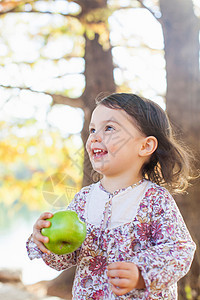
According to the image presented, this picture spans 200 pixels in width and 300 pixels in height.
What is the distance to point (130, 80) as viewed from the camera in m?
4.54

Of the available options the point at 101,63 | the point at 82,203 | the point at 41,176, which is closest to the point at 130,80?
the point at 101,63

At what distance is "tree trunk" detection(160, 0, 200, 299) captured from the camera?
97.0 inches

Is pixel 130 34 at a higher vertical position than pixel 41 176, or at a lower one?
higher

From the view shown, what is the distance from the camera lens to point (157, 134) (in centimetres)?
165

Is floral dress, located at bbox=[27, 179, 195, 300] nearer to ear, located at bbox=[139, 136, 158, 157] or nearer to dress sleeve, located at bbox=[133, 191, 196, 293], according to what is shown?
dress sleeve, located at bbox=[133, 191, 196, 293]

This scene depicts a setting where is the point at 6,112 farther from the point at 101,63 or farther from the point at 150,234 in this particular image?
the point at 150,234

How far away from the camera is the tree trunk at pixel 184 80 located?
8.08ft

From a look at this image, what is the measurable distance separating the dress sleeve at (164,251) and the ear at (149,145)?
0.76 feet

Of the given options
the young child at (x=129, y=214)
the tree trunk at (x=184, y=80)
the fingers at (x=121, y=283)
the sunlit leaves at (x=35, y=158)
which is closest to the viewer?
the fingers at (x=121, y=283)

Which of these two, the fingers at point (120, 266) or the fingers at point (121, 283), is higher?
the fingers at point (120, 266)

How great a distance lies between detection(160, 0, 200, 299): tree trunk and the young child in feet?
2.72

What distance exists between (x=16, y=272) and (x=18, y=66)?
302 cm

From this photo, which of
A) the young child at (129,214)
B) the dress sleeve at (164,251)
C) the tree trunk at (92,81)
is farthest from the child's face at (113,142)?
the tree trunk at (92,81)

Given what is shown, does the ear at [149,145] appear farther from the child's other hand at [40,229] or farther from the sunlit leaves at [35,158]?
the sunlit leaves at [35,158]
